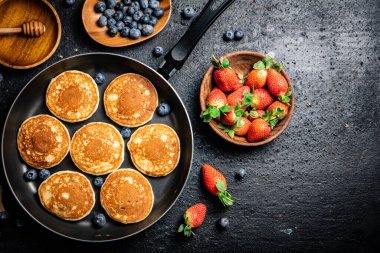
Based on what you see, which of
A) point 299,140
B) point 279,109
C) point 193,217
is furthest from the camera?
point 299,140

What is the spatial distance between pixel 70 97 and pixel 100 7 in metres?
0.44

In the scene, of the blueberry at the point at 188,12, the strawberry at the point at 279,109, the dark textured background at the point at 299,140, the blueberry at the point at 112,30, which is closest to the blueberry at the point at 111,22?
the blueberry at the point at 112,30

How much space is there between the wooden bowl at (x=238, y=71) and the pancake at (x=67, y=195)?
0.66m

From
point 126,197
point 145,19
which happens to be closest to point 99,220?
point 126,197

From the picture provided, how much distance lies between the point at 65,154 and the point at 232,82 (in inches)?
33.4

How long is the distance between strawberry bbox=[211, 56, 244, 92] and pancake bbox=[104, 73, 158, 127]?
310mm


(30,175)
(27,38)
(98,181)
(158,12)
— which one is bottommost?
(30,175)

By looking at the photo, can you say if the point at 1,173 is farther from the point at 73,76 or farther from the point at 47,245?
the point at 73,76

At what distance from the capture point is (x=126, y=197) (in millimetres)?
1879

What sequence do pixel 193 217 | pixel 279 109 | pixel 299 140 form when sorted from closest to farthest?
pixel 279 109 → pixel 193 217 → pixel 299 140

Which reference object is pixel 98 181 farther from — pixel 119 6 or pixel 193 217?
pixel 119 6

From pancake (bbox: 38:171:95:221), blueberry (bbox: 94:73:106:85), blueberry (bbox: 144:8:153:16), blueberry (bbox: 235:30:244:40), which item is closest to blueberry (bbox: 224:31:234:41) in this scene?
blueberry (bbox: 235:30:244:40)

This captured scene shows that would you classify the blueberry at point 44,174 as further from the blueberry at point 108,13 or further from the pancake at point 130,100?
the blueberry at point 108,13

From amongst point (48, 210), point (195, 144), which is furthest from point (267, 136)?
point (48, 210)
